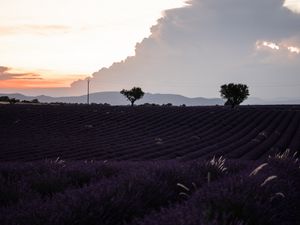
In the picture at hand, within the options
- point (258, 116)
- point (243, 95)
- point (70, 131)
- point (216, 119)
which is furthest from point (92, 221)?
point (243, 95)

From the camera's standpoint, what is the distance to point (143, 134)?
3406 centimetres

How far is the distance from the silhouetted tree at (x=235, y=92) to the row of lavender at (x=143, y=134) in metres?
21.2

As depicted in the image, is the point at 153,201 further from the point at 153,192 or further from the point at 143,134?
the point at 143,134

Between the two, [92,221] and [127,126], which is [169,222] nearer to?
[92,221]

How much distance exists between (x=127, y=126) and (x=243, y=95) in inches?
1344

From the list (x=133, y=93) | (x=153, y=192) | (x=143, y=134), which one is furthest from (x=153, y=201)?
(x=133, y=93)

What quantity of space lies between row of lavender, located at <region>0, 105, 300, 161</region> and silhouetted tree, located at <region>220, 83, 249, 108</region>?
69.5 feet

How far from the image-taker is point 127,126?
38.5m

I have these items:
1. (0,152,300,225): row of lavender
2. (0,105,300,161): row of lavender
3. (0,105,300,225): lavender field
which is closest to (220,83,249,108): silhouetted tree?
(0,105,300,161): row of lavender

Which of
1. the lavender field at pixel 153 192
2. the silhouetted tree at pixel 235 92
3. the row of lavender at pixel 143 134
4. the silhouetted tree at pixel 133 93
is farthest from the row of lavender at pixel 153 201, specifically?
the silhouetted tree at pixel 133 93

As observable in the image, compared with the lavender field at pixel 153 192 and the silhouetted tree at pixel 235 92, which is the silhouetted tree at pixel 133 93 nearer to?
the silhouetted tree at pixel 235 92

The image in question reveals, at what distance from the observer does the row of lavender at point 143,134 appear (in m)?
23.1

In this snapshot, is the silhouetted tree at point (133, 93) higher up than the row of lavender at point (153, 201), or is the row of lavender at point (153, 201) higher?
the silhouetted tree at point (133, 93)

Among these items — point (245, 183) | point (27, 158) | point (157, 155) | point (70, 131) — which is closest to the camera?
point (245, 183)
